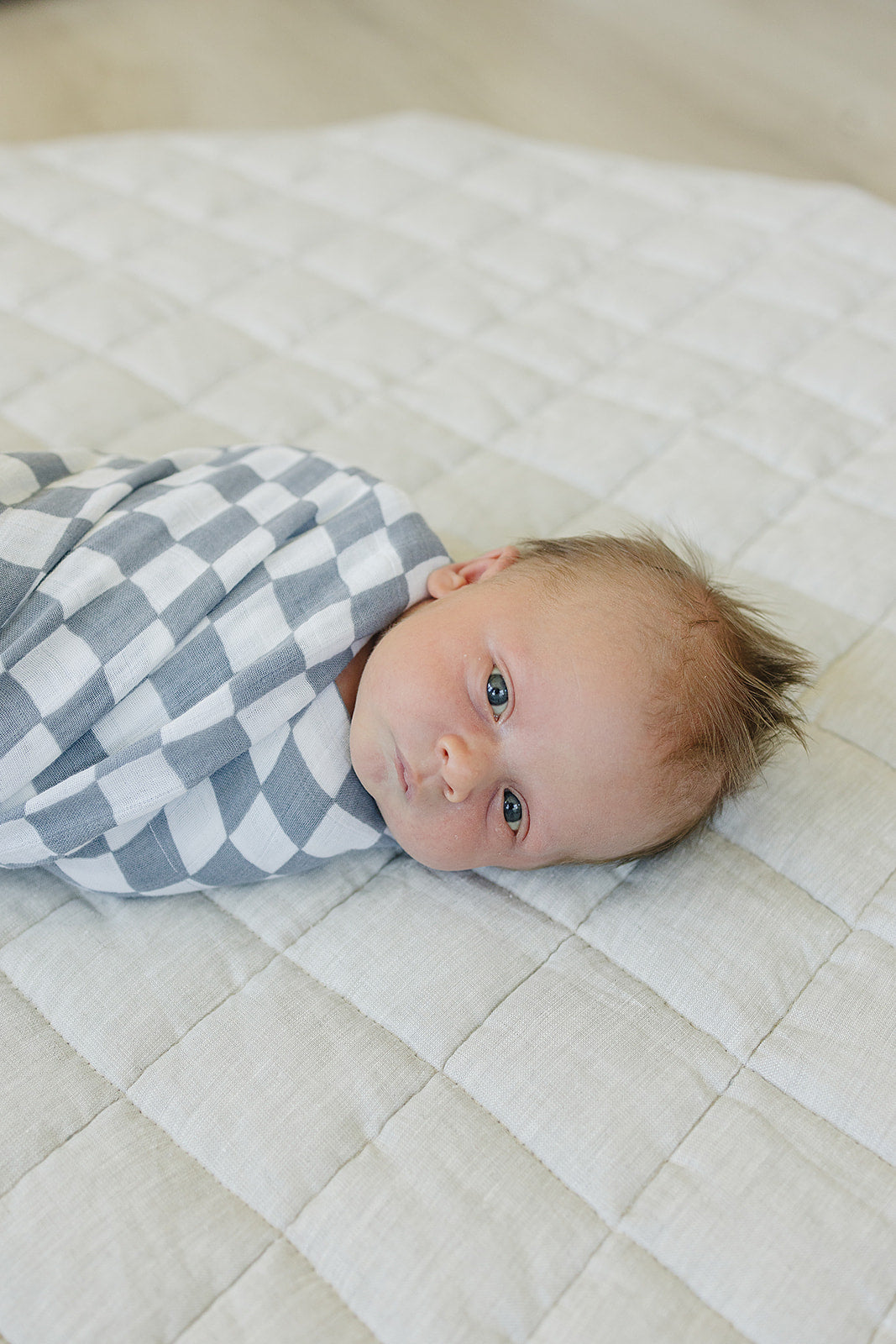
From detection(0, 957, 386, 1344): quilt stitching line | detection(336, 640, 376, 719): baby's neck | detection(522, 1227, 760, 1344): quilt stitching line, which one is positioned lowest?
detection(522, 1227, 760, 1344): quilt stitching line

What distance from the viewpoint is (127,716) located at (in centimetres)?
81

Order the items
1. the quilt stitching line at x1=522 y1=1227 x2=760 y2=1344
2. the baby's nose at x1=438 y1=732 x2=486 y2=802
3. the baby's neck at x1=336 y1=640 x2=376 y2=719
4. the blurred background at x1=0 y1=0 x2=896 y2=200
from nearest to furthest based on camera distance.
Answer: the quilt stitching line at x1=522 y1=1227 x2=760 y2=1344, the baby's nose at x1=438 y1=732 x2=486 y2=802, the baby's neck at x1=336 y1=640 x2=376 y2=719, the blurred background at x1=0 y1=0 x2=896 y2=200

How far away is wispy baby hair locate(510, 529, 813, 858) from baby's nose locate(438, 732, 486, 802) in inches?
4.9

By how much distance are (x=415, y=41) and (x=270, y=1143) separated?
305 centimetres

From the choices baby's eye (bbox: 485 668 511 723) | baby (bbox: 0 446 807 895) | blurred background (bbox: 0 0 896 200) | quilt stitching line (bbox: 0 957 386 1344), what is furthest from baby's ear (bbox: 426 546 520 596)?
blurred background (bbox: 0 0 896 200)

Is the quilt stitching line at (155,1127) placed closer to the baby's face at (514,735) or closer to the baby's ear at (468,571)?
the baby's face at (514,735)

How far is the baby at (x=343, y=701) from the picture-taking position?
75cm

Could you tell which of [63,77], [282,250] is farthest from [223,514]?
[63,77]

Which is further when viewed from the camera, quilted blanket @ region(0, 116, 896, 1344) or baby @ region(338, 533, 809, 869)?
baby @ region(338, 533, 809, 869)

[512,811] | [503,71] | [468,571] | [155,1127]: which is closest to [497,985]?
[512,811]

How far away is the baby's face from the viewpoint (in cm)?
74

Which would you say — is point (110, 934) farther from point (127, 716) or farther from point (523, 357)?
point (523, 357)

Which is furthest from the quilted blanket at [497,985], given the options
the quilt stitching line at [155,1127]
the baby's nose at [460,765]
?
the baby's nose at [460,765]

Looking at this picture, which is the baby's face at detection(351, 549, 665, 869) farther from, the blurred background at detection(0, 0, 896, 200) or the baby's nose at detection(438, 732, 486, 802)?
the blurred background at detection(0, 0, 896, 200)
